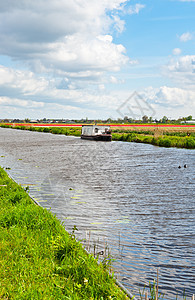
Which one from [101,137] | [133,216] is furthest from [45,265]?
[101,137]

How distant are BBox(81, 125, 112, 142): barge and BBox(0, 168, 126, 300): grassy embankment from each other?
58.7 meters

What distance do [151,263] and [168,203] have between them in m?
6.33

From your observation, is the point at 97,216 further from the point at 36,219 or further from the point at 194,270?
the point at 194,270

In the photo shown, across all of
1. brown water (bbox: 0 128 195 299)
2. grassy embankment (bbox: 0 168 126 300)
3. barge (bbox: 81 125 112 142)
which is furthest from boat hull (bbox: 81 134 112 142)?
grassy embankment (bbox: 0 168 126 300)

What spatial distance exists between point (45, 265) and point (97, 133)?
212 ft

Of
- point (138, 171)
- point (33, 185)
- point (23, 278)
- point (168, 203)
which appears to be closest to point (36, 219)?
point (23, 278)

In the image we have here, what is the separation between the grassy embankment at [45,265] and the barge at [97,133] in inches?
2313

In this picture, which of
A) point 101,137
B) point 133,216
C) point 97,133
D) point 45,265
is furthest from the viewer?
point 97,133

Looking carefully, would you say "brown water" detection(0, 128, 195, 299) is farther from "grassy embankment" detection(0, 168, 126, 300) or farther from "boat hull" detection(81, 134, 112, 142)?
"boat hull" detection(81, 134, 112, 142)

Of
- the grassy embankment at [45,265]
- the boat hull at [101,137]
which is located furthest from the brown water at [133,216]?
the boat hull at [101,137]

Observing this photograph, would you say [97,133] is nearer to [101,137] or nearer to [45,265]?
[101,137]

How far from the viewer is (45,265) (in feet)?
20.3

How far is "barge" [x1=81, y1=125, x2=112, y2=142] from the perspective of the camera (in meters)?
67.2

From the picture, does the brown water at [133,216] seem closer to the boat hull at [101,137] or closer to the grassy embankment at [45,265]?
the grassy embankment at [45,265]
